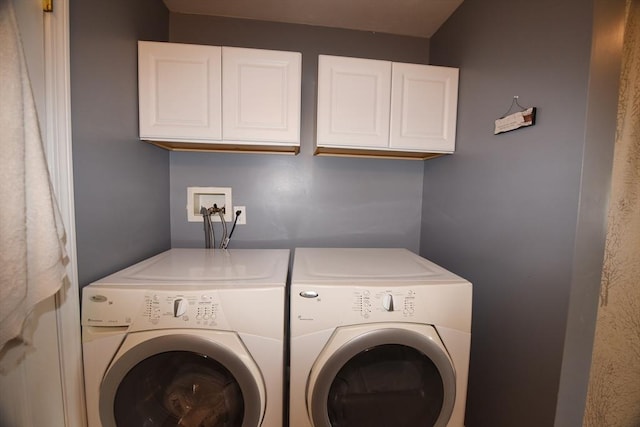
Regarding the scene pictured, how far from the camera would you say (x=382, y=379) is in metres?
0.95

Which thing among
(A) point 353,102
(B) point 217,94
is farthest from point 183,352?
(A) point 353,102

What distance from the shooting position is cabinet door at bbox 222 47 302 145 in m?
1.24

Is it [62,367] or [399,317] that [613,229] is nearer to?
[399,317]

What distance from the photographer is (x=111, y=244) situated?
1.06 metres

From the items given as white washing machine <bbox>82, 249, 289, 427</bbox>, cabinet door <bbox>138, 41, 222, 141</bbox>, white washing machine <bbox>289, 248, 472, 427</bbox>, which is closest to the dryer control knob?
white washing machine <bbox>289, 248, 472, 427</bbox>

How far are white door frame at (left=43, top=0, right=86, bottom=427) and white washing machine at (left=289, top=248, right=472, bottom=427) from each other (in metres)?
0.78

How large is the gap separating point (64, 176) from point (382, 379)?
1.39 metres

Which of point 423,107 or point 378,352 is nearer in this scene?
point 378,352

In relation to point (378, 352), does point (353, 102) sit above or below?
above

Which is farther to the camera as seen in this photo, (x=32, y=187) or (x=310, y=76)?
(x=310, y=76)

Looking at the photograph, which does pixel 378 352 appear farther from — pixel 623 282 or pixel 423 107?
pixel 423 107

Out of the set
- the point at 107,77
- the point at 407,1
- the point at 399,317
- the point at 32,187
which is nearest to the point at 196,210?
the point at 107,77

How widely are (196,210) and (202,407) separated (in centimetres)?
113

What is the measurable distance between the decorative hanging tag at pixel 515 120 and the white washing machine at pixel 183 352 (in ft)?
3.79
